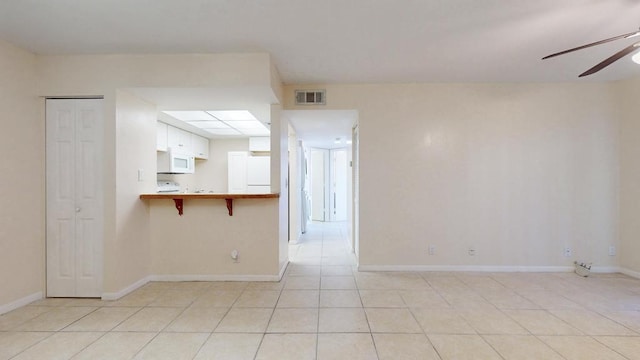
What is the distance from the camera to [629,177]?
360 cm

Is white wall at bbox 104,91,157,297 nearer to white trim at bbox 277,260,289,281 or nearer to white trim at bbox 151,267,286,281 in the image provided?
white trim at bbox 151,267,286,281

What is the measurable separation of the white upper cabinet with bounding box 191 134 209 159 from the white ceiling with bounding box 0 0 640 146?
301 centimetres

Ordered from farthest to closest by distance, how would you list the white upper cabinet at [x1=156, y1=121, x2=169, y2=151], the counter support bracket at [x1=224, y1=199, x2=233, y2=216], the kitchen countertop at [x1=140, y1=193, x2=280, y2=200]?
the white upper cabinet at [x1=156, y1=121, x2=169, y2=151] → the counter support bracket at [x1=224, y1=199, x2=233, y2=216] → the kitchen countertop at [x1=140, y1=193, x2=280, y2=200]

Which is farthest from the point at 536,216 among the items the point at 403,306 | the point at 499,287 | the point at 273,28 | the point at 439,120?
the point at 273,28

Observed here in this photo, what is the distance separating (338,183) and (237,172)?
3.18m

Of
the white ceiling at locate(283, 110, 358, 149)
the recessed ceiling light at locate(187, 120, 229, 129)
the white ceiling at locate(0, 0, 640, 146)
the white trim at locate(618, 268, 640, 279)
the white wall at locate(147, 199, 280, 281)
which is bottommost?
the white trim at locate(618, 268, 640, 279)

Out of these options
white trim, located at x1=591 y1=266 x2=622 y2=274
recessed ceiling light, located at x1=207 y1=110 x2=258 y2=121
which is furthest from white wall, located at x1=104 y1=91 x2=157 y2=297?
white trim, located at x1=591 y1=266 x2=622 y2=274

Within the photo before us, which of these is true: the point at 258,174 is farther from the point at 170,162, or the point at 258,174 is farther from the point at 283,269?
the point at 283,269

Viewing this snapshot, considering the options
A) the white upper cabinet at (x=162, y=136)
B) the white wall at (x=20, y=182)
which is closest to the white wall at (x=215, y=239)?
the white wall at (x=20, y=182)

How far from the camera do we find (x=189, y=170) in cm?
555

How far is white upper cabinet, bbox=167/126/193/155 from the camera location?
498cm

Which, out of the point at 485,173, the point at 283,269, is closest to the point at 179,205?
the point at 283,269

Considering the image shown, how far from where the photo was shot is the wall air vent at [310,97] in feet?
12.4

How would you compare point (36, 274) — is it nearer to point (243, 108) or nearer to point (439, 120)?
point (243, 108)
